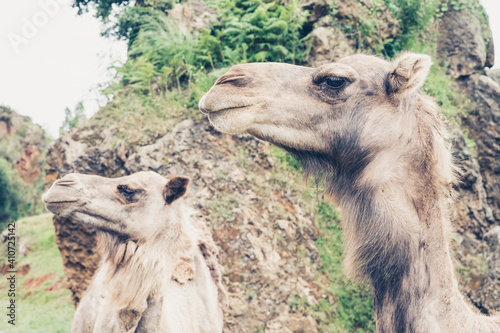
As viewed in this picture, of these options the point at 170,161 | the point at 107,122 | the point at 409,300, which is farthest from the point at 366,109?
the point at 107,122

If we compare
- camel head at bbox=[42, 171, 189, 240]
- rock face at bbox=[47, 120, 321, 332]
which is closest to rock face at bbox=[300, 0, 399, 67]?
rock face at bbox=[47, 120, 321, 332]

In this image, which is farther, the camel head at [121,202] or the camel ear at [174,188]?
the camel ear at [174,188]

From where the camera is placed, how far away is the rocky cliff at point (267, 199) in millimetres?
5121

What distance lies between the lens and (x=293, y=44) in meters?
6.31

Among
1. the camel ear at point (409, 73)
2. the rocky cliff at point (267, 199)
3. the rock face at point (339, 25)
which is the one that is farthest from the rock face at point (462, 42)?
the camel ear at point (409, 73)

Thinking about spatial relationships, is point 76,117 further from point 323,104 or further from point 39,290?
point 323,104

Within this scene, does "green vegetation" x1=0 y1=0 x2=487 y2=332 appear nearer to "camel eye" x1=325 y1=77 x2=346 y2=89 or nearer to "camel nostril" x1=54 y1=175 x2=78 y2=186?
"camel nostril" x1=54 y1=175 x2=78 y2=186

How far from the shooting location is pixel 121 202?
327cm

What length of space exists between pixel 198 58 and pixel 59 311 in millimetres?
5642

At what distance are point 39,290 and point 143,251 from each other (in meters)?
7.44

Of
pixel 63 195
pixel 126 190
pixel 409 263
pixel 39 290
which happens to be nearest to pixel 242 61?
pixel 126 190

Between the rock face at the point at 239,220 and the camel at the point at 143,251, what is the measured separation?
1.49 m

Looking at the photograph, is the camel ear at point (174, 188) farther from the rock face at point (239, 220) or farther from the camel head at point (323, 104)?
the rock face at point (239, 220)

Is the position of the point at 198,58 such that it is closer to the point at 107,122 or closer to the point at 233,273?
the point at 107,122
